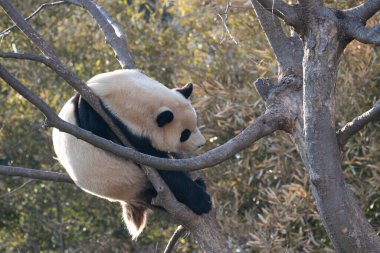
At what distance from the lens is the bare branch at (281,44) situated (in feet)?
9.92

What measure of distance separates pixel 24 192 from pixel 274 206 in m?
1.92

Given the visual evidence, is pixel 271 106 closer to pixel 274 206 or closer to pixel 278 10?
pixel 278 10

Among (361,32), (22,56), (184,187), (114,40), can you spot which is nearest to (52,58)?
(22,56)

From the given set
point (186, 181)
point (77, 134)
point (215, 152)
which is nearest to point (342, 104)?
point (186, 181)

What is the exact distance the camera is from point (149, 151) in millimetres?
3580

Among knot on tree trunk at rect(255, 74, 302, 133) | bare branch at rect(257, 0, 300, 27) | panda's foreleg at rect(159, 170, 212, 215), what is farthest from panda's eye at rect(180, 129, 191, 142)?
bare branch at rect(257, 0, 300, 27)

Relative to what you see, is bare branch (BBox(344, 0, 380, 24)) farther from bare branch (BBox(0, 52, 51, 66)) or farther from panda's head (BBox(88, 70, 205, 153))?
panda's head (BBox(88, 70, 205, 153))

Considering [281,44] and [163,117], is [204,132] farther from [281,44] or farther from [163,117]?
[281,44]

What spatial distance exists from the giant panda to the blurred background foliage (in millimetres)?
1251

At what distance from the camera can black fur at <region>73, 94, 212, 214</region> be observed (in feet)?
11.0

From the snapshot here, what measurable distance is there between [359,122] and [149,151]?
1.20 meters

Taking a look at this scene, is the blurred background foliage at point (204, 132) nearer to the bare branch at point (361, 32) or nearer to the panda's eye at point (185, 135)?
the panda's eye at point (185, 135)

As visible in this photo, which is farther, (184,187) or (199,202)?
(184,187)

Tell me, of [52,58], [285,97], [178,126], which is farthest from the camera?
[178,126]
